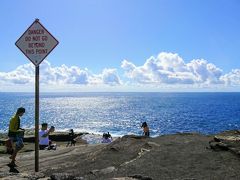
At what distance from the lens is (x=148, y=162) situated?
11.1 metres

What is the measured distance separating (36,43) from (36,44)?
28 millimetres

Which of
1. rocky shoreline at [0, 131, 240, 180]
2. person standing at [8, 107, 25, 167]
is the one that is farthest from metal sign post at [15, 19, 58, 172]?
rocky shoreline at [0, 131, 240, 180]

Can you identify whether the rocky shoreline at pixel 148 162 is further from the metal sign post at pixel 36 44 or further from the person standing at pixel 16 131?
the metal sign post at pixel 36 44

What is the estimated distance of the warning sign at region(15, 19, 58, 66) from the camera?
10.5m

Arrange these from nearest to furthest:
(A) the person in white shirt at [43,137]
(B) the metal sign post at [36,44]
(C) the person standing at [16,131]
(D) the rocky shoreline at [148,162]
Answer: (D) the rocky shoreline at [148,162]
(B) the metal sign post at [36,44]
(C) the person standing at [16,131]
(A) the person in white shirt at [43,137]

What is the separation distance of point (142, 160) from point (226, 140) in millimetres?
3104

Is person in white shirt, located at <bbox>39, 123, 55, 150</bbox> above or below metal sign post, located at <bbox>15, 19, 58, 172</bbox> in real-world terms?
below

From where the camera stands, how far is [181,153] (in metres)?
12.1

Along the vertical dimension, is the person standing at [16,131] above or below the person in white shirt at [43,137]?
above

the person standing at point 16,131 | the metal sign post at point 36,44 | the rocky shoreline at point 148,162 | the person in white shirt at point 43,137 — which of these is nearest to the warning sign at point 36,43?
the metal sign post at point 36,44

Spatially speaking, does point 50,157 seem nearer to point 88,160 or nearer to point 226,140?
point 88,160

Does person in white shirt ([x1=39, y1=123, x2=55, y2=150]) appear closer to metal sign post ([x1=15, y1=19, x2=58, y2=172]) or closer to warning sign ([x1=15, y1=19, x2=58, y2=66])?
metal sign post ([x1=15, y1=19, x2=58, y2=172])

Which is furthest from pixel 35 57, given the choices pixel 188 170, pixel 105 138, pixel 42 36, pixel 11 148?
pixel 105 138

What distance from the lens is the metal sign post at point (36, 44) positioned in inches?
412
